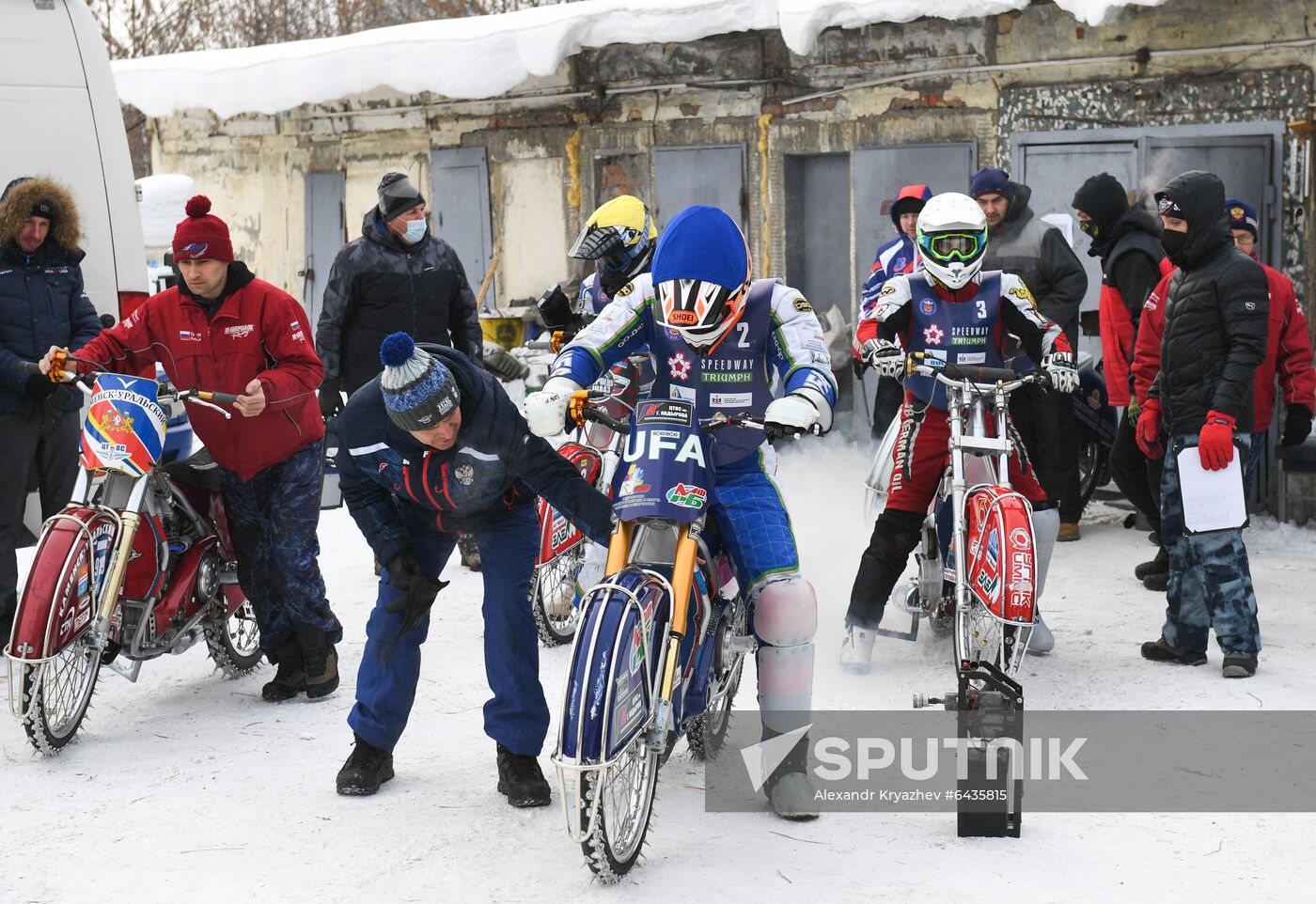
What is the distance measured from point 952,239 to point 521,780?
8.59 feet

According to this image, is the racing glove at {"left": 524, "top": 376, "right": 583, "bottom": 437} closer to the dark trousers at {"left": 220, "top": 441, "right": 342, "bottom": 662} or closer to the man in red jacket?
the man in red jacket

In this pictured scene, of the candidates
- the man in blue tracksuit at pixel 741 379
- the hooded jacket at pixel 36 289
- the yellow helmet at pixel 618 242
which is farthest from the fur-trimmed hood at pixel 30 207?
the man in blue tracksuit at pixel 741 379

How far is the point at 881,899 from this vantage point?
13.3 ft

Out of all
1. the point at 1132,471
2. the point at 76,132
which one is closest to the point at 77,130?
the point at 76,132

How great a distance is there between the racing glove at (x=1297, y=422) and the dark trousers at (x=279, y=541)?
401cm

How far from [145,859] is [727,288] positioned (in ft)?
7.70

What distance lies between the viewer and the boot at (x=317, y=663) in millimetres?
6020

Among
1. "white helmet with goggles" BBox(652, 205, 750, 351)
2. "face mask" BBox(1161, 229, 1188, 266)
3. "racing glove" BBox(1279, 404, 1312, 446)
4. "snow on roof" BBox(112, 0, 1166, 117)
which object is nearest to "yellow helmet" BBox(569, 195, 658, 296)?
"white helmet with goggles" BBox(652, 205, 750, 351)

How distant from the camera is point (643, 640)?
13.6 feet

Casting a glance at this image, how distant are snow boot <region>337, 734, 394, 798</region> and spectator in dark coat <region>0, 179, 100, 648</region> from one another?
2.38 m

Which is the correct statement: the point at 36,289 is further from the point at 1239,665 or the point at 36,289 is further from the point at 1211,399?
the point at 1239,665

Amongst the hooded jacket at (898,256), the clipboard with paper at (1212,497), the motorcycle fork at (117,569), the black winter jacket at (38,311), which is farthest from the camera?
the hooded jacket at (898,256)

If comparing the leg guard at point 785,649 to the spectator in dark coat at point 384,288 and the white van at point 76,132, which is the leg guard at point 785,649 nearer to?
the spectator in dark coat at point 384,288

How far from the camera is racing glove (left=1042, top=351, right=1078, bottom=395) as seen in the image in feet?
18.4
